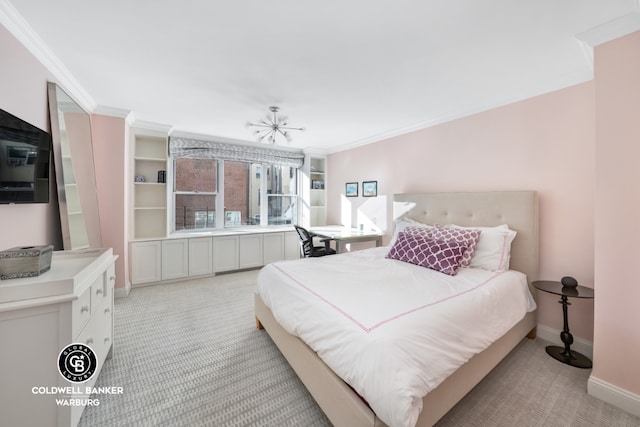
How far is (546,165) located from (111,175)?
4883mm

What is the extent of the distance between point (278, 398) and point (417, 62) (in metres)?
2.72

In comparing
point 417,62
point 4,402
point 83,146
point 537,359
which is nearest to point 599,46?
point 417,62

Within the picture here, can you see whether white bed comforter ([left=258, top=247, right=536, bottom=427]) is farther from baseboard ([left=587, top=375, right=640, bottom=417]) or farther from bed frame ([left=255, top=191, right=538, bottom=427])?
baseboard ([left=587, top=375, right=640, bottom=417])

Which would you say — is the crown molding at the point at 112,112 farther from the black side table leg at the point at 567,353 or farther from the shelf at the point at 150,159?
the black side table leg at the point at 567,353

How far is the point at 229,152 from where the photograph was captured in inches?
180

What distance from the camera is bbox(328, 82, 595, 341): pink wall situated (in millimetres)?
2176

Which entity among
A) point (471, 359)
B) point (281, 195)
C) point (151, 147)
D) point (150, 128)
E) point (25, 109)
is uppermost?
point (150, 128)

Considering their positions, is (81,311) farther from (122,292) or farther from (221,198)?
(221,198)

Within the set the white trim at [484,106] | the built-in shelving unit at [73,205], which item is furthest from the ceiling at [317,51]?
the built-in shelving unit at [73,205]

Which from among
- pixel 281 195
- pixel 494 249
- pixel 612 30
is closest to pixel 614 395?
pixel 494 249

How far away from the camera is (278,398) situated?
1.67 metres

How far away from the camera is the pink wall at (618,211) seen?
60.6 inches

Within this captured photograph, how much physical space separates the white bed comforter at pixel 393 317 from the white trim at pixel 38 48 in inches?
94.6

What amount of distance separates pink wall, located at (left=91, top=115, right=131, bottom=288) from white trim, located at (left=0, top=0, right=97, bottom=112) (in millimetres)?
475
